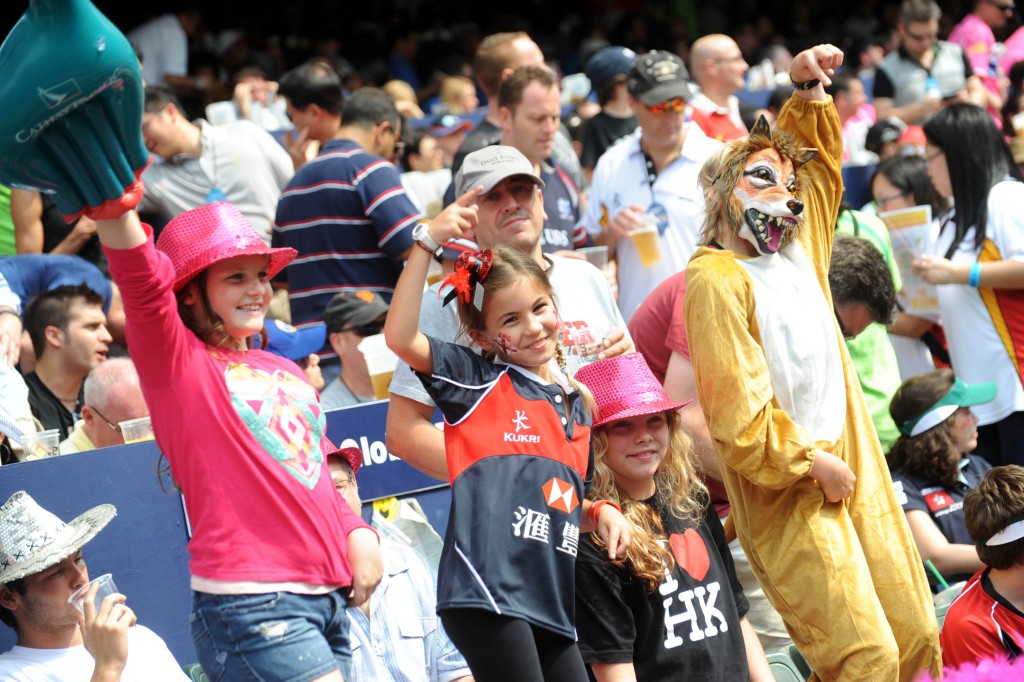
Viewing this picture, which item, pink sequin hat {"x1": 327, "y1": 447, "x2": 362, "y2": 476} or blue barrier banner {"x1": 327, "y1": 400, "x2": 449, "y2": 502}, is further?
blue barrier banner {"x1": 327, "y1": 400, "x2": 449, "y2": 502}

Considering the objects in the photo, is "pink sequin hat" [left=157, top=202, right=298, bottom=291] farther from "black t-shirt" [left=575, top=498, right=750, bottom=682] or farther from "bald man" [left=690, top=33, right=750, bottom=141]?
"bald man" [left=690, top=33, right=750, bottom=141]

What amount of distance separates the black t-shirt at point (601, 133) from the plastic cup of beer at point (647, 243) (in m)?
2.68

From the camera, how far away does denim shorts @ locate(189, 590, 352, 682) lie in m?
2.81

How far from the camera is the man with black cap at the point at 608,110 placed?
821 cm

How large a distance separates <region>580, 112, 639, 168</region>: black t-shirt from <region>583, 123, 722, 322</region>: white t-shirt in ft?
6.69

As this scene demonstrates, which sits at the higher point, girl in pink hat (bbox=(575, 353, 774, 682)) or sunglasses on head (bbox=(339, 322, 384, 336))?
sunglasses on head (bbox=(339, 322, 384, 336))

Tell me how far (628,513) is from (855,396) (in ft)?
2.52

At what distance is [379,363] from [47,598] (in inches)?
64.9

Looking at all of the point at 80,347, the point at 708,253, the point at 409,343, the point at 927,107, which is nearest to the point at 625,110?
the point at 927,107

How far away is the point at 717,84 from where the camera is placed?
7.49m

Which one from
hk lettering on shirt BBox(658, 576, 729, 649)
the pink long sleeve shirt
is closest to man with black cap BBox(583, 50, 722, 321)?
hk lettering on shirt BBox(658, 576, 729, 649)

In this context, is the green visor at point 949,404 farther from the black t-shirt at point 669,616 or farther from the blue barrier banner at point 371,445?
the blue barrier banner at point 371,445

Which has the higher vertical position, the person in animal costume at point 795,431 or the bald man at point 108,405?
the bald man at point 108,405

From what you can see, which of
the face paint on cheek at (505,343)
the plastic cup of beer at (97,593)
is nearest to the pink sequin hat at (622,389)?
the face paint on cheek at (505,343)
